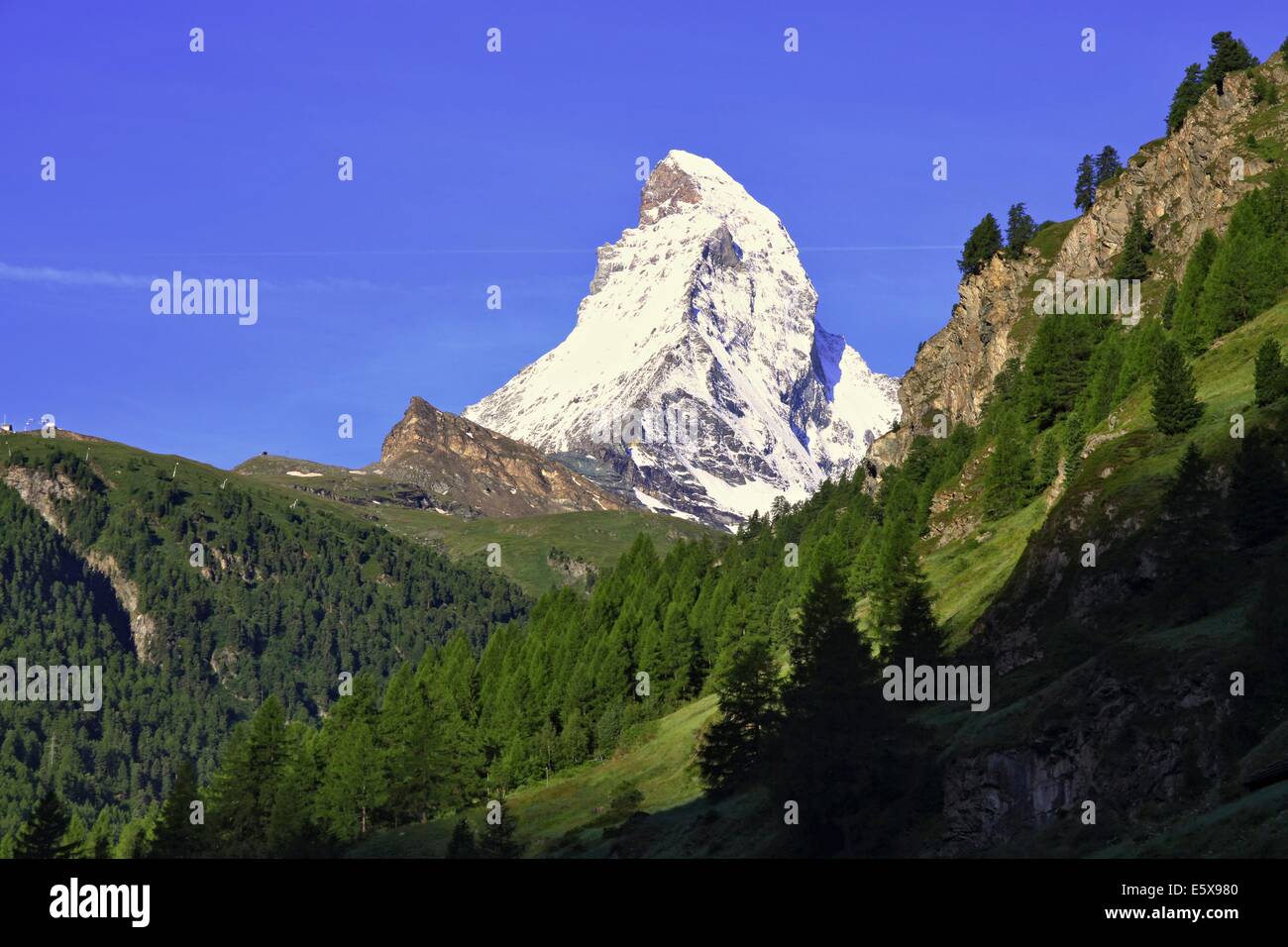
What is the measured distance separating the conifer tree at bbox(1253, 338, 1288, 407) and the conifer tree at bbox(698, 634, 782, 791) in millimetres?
34899

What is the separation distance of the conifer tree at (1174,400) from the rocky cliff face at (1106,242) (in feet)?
192

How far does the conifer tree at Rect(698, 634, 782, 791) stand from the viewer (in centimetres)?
10125

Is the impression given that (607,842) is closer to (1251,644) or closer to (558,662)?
(1251,644)

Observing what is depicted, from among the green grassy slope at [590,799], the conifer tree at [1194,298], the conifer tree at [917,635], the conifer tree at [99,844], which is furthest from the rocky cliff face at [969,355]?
the conifer tree at [99,844]

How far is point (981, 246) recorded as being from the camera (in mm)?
190375

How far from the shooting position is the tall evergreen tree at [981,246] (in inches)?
7470

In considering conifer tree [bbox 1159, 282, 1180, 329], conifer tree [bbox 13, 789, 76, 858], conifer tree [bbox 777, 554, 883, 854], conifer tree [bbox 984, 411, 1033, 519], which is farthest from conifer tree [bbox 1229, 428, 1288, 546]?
conifer tree [bbox 13, 789, 76, 858]

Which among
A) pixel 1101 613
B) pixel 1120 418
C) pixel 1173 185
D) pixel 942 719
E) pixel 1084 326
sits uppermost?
pixel 1173 185

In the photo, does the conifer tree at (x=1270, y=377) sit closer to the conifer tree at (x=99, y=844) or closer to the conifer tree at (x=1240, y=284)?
the conifer tree at (x=1240, y=284)

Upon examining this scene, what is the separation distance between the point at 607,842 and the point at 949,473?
6747cm

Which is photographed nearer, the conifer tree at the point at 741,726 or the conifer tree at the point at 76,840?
the conifer tree at the point at 741,726
